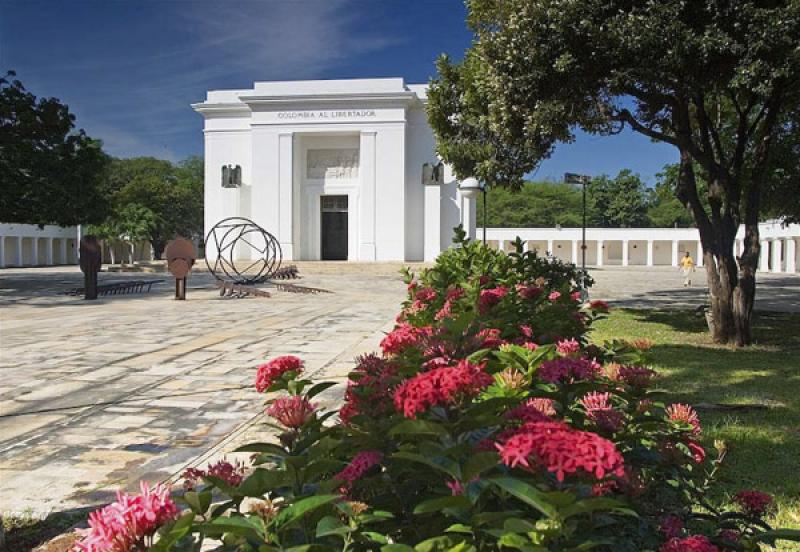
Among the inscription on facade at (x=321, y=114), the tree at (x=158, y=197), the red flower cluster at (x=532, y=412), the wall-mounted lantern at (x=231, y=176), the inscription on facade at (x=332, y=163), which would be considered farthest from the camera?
the tree at (x=158, y=197)

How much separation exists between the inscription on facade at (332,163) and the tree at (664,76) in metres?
25.1

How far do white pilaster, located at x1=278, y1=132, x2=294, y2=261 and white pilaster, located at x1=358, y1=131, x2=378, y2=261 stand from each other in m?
3.70

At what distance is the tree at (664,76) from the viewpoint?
6762 mm

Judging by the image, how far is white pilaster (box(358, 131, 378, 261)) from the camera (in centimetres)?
3353

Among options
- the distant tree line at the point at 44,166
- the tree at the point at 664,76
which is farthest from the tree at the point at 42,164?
the tree at the point at 664,76

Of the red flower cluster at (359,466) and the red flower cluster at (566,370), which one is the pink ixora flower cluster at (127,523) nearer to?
the red flower cluster at (359,466)

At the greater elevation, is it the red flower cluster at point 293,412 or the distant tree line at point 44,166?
the distant tree line at point 44,166

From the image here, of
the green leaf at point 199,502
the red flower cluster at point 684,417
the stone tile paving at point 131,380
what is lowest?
the stone tile paving at point 131,380

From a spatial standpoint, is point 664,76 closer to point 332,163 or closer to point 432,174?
point 432,174

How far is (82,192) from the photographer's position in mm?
19016

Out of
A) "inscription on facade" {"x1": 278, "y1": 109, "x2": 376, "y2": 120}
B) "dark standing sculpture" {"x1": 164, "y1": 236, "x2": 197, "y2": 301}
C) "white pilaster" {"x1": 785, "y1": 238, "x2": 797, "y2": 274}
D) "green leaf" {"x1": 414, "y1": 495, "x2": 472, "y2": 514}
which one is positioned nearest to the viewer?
"green leaf" {"x1": 414, "y1": 495, "x2": 472, "y2": 514}

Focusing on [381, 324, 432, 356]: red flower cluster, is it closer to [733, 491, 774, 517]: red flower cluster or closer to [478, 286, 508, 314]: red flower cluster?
[478, 286, 508, 314]: red flower cluster

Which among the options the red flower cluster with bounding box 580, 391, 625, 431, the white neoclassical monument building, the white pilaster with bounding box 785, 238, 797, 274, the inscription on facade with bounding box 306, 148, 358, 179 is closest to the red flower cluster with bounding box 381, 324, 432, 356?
the red flower cluster with bounding box 580, 391, 625, 431

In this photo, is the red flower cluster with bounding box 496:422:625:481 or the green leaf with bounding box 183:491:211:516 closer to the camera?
the red flower cluster with bounding box 496:422:625:481
